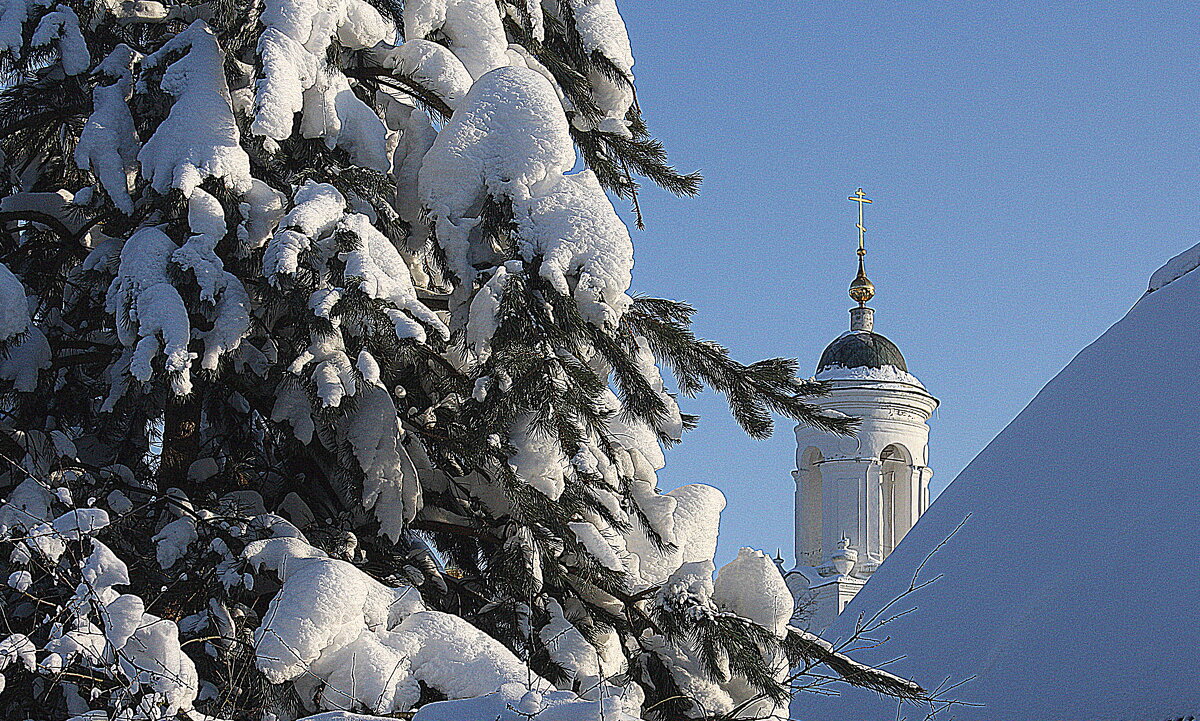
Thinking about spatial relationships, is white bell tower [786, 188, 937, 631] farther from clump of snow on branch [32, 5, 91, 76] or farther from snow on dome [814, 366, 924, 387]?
clump of snow on branch [32, 5, 91, 76]

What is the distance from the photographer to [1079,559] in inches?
211

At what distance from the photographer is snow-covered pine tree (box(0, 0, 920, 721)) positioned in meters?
3.14

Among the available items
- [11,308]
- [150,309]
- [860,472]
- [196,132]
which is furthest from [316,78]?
[860,472]

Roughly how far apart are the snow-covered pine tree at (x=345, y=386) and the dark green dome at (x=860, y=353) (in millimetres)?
20007

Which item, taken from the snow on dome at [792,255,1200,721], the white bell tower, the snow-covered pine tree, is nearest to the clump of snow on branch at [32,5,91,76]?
the snow-covered pine tree

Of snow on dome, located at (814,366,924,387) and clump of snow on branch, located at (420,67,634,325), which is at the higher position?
snow on dome, located at (814,366,924,387)

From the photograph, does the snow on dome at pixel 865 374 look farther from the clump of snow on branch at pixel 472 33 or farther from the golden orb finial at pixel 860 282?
the clump of snow on branch at pixel 472 33

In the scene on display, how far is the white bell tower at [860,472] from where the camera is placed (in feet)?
74.4

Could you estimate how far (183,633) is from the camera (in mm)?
3168

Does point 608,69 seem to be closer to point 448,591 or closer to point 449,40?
point 449,40

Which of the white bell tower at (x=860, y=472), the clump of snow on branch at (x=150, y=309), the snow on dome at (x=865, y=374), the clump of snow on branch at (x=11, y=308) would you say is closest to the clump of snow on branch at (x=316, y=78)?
the clump of snow on branch at (x=150, y=309)

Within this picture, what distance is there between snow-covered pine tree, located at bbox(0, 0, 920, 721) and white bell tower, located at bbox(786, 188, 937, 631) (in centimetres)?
1872

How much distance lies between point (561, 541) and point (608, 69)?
1.81 m

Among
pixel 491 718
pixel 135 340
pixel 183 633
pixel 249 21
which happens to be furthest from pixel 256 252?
pixel 491 718
